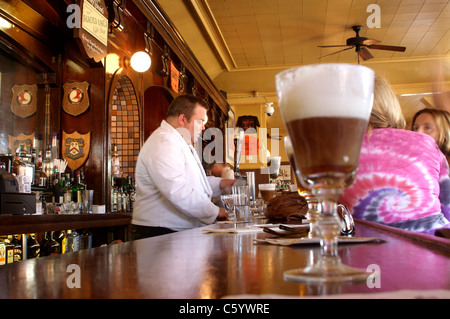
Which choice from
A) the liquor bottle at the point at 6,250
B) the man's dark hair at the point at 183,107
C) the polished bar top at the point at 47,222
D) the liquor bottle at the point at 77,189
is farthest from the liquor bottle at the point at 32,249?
the man's dark hair at the point at 183,107

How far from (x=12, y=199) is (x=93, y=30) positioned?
1562 millimetres

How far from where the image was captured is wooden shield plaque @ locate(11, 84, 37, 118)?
3590 millimetres

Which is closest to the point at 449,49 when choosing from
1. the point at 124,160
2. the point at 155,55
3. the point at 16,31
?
the point at 155,55

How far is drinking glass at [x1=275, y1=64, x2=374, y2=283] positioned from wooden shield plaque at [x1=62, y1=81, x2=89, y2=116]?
3301 mm

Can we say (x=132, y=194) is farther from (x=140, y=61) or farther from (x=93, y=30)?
(x=93, y=30)

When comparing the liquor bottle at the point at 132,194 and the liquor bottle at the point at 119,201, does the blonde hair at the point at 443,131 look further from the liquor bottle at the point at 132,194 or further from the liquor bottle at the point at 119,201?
the liquor bottle at the point at 132,194

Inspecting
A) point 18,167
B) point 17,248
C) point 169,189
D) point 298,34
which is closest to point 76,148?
point 18,167

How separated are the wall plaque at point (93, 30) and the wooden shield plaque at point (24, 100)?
67 cm

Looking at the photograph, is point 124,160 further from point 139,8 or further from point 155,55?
point 139,8

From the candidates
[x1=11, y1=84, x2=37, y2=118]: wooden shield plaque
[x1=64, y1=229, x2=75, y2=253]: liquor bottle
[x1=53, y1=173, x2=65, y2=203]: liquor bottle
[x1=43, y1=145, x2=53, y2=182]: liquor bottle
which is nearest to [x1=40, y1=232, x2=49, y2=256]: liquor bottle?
[x1=64, y1=229, x2=75, y2=253]: liquor bottle

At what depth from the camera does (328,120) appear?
0.53 metres

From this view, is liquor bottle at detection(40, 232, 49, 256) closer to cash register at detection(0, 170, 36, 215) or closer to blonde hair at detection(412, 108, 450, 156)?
cash register at detection(0, 170, 36, 215)

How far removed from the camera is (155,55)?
4961mm

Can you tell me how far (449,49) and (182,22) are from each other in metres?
5.20
